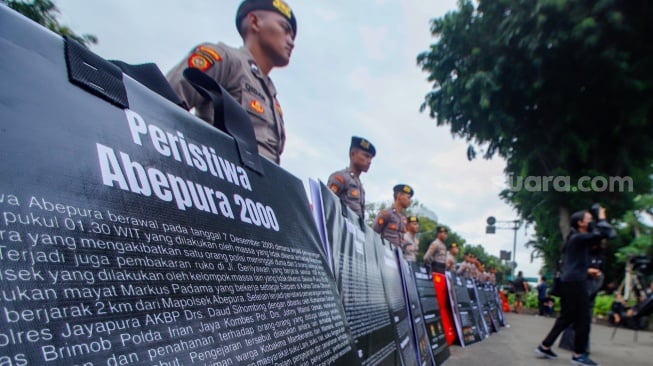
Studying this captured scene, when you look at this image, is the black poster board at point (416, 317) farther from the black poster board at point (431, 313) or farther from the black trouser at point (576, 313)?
the black trouser at point (576, 313)

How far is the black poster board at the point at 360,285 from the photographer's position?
64.7 inches

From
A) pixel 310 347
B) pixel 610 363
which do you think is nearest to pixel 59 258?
pixel 310 347

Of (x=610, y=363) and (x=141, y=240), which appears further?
(x=610, y=363)

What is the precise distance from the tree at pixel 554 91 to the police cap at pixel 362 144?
998cm

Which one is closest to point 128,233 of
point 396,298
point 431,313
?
point 396,298

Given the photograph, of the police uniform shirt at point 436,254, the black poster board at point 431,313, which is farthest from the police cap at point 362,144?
the police uniform shirt at point 436,254

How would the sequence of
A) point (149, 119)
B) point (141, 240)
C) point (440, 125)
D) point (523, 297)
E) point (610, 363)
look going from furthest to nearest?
1. point (523, 297)
2. point (440, 125)
3. point (610, 363)
4. point (149, 119)
5. point (141, 240)

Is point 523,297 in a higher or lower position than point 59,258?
lower

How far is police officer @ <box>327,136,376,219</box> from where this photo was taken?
158 inches

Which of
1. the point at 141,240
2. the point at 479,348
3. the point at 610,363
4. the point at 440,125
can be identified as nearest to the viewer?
the point at 141,240

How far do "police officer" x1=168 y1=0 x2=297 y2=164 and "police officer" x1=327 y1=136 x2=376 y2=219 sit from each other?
1.90 m

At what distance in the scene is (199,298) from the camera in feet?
2.14

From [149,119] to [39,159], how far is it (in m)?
0.23

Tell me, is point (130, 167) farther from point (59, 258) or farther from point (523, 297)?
point (523, 297)
